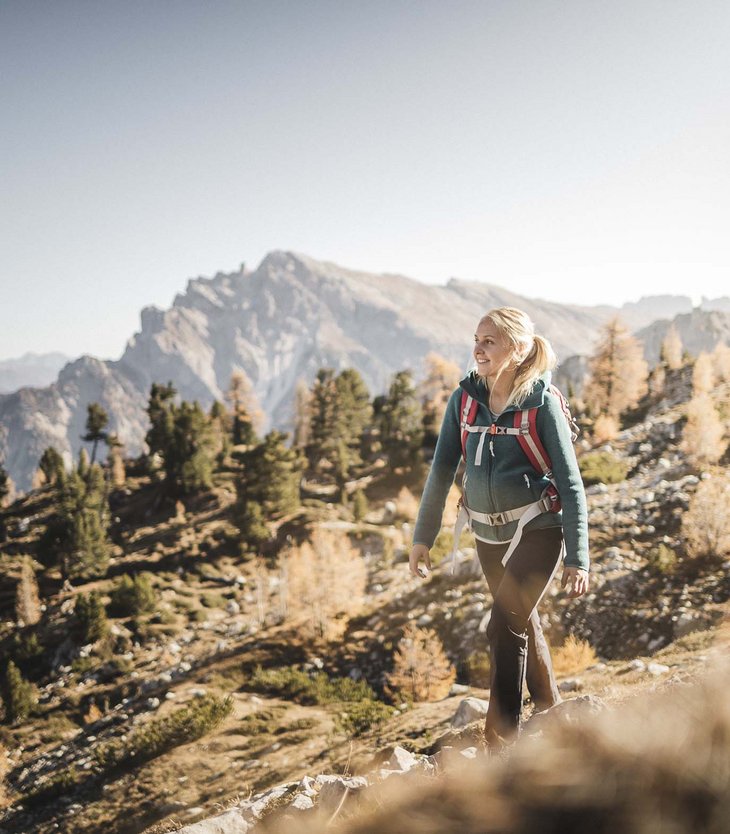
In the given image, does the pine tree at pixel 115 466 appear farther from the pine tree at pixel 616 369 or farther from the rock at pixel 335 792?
the rock at pixel 335 792

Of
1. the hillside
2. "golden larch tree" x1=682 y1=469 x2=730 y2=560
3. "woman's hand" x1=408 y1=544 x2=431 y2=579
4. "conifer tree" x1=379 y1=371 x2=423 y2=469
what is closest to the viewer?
"woman's hand" x1=408 y1=544 x2=431 y2=579

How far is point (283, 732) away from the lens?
350 inches

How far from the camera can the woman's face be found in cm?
323

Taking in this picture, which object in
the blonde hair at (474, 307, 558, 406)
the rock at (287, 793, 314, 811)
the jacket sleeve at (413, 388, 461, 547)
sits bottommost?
the rock at (287, 793, 314, 811)

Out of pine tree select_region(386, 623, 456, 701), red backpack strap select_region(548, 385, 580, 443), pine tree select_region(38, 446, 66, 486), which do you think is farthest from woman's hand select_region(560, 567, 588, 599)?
pine tree select_region(38, 446, 66, 486)

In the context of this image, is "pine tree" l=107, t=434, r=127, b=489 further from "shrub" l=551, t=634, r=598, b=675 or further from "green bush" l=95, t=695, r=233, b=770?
"shrub" l=551, t=634, r=598, b=675

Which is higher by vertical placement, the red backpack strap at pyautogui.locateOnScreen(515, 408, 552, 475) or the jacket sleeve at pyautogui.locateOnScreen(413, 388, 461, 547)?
the red backpack strap at pyautogui.locateOnScreen(515, 408, 552, 475)

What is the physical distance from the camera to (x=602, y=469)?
66.7 feet

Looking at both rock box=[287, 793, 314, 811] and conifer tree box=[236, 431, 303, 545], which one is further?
conifer tree box=[236, 431, 303, 545]

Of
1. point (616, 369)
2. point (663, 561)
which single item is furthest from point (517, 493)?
point (616, 369)

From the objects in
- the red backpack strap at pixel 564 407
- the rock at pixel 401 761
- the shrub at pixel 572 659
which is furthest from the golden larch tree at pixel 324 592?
the red backpack strap at pixel 564 407

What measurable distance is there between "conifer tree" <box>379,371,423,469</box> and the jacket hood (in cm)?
3761

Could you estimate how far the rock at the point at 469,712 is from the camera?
219 inches

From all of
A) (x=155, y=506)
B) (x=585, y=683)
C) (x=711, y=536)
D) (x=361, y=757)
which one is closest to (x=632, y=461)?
(x=711, y=536)
